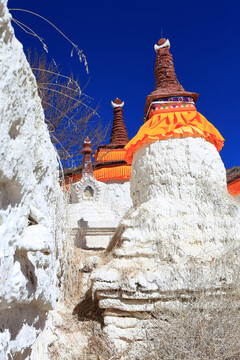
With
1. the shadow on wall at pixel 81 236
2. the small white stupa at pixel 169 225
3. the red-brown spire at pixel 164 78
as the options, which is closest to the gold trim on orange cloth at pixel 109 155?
the shadow on wall at pixel 81 236

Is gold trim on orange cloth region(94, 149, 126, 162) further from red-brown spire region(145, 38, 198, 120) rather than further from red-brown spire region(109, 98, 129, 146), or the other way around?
red-brown spire region(145, 38, 198, 120)

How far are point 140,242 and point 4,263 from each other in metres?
2.95

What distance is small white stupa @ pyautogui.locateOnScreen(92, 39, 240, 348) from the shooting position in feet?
10.8

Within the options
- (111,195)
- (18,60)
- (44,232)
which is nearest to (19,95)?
(18,60)

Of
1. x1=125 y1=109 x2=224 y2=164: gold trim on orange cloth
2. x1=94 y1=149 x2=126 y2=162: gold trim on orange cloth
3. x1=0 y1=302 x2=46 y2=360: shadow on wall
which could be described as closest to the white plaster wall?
x1=0 y1=302 x2=46 y2=360: shadow on wall

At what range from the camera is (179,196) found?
4336mm

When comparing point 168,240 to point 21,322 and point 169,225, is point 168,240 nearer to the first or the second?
point 169,225

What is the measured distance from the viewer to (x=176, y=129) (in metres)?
4.62

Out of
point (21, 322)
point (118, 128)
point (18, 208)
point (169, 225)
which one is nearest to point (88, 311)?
point (169, 225)

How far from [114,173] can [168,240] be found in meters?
9.10

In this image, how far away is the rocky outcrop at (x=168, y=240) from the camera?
129 inches

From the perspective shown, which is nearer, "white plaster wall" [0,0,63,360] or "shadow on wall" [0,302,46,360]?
"white plaster wall" [0,0,63,360]

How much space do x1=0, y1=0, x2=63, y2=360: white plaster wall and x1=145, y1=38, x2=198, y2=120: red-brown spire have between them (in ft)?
13.7

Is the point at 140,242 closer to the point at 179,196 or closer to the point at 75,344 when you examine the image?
the point at 179,196
